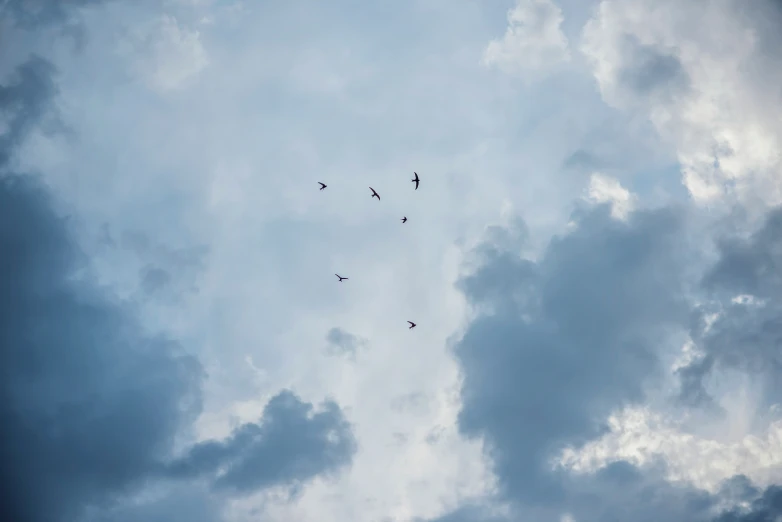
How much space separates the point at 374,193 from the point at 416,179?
9963 millimetres

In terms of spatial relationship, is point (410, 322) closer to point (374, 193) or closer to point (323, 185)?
point (374, 193)

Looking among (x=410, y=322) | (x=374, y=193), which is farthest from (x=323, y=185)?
(x=410, y=322)

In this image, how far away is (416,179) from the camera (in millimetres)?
87625

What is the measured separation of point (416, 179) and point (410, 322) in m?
28.8

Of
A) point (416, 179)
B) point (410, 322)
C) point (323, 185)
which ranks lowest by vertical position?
point (410, 322)

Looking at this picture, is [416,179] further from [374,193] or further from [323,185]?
[323,185]

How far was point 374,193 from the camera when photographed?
9381 centimetres

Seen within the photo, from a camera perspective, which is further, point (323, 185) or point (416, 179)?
point (323, 185)

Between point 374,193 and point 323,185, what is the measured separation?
11855mm

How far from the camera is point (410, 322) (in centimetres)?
9844

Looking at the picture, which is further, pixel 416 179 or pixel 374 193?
pixel 374 193

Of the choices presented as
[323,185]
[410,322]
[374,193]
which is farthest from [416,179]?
[410,322]

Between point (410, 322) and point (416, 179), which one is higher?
point (416, 179)

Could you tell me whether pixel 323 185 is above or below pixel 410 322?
above
